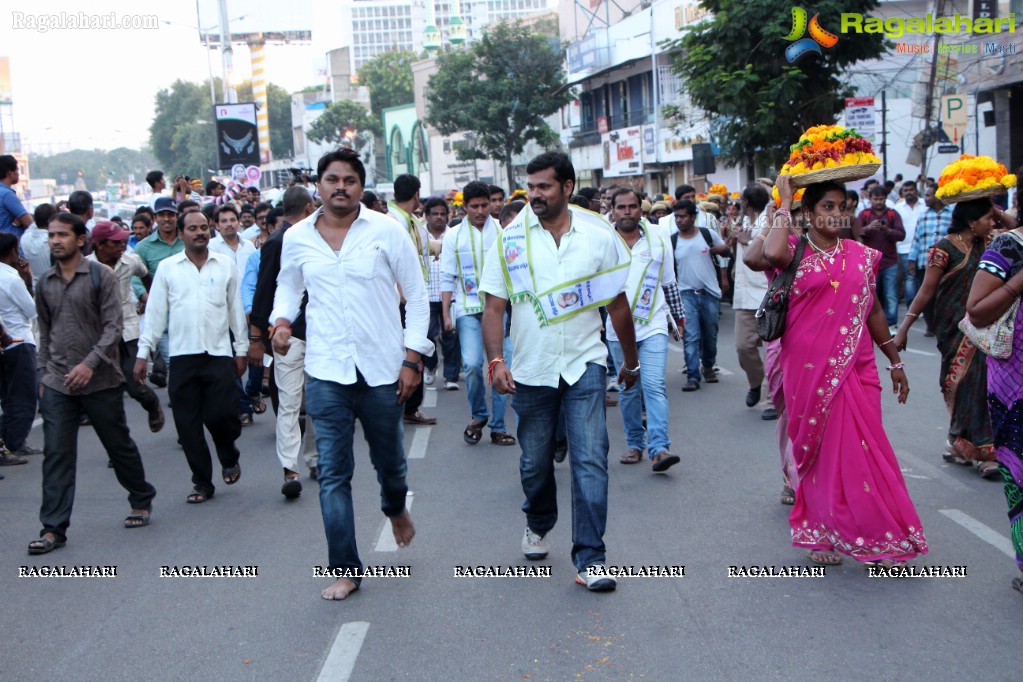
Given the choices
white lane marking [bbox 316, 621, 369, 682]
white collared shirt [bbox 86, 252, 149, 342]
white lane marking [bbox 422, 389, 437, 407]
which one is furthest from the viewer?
white lane marking [bbox 422, 389, 437, 407]

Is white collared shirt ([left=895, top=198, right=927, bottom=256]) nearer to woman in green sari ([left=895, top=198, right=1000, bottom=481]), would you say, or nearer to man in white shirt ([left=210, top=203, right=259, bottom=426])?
man in white shirt ([left=210, top=203, right=259, bottom=426])

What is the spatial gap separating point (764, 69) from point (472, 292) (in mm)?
14108

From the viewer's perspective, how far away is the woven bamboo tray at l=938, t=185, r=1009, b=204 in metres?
6.71

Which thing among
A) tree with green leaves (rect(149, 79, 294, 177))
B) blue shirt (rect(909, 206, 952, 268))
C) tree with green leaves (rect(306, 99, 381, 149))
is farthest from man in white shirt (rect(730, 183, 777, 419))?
tree with green leaves (rect(149, 79, 294, 177))

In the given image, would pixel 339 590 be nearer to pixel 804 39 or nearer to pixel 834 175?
pixel 834 175

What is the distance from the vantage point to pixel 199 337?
765 cm

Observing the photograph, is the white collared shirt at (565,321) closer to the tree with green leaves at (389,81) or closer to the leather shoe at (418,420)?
the leather shoe at (418,420)

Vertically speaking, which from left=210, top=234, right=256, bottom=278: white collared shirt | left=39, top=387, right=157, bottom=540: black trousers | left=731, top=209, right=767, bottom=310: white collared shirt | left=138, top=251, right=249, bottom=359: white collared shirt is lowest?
left=39, top=387, right=157, bottom=540: black trousers

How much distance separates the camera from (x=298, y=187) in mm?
7914

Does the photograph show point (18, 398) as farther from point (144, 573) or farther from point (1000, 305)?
point (1000, 305)

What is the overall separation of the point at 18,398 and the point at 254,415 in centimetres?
249

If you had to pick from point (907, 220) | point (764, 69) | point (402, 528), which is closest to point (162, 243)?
point (402, 528)

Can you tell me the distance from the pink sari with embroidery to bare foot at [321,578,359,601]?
6.98 feet

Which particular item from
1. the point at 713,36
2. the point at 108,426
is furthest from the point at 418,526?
the point at 713,36
